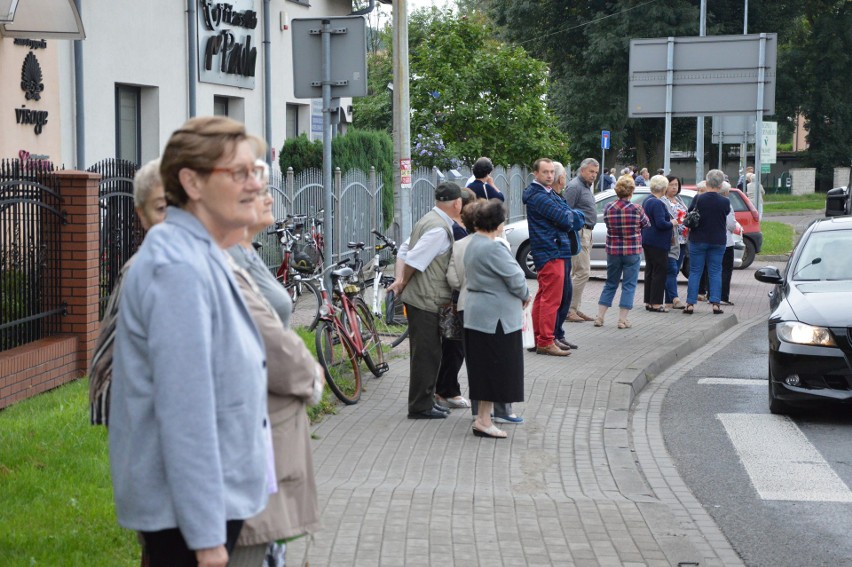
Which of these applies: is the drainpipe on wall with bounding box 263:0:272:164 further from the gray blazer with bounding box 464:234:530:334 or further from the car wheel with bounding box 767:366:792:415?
the gray blazer with bounding box 464:234:530:334

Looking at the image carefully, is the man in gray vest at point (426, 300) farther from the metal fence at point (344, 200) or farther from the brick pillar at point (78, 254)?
the metal fence at point (344, 200)

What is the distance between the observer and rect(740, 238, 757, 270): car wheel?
76.0ft

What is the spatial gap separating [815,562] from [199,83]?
1610cm

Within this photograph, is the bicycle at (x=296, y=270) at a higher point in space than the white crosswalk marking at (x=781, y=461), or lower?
higher

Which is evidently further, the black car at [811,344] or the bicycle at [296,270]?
the bicycle at [296,270]

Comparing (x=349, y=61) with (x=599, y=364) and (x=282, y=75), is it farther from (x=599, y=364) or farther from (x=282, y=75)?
(x=282, y=75)

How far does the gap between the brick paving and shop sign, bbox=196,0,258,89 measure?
10.6m

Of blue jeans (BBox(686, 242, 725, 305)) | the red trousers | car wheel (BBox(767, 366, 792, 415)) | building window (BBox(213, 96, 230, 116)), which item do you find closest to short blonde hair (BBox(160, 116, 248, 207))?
car wheel (BBox(767, 366, 792, 415))

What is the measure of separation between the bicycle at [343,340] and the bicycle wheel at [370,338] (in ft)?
0.03

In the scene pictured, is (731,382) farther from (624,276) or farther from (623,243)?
(624,276)

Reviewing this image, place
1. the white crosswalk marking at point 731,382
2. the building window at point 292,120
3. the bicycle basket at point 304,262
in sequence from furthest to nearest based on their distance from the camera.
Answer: the building window at point 292,120 < the bicycle basket at point 304,262 < the white crosswalk marking at point 731,382

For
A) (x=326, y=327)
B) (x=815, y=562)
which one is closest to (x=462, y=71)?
(x=326, y=327)

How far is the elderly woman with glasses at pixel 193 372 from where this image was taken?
110 inches

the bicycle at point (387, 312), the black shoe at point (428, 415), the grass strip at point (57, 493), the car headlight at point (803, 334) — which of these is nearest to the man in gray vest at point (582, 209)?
the bicycle at point (387, 312)
